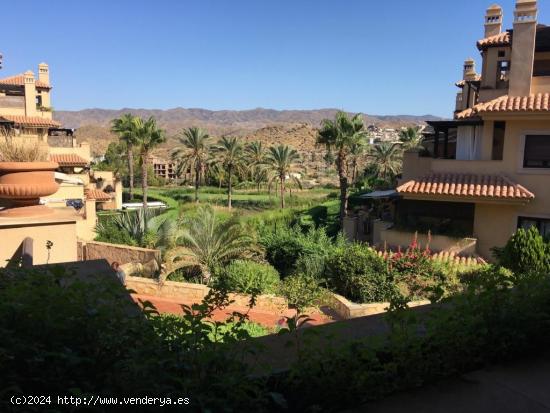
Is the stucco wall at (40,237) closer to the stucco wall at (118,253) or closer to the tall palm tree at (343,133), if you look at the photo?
the stucco wall at (118,253)

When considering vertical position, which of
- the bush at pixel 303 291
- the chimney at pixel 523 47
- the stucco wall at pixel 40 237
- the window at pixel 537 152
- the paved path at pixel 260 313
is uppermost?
the chimney at pixel 523 47

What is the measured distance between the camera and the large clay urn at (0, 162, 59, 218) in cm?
711

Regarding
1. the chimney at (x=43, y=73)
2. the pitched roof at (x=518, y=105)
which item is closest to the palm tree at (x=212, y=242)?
the pitched roof at (x=518, y=105)

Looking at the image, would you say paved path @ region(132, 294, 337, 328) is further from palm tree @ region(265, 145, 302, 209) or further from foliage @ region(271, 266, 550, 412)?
palm tree @ region(265, 145, 302, 209)

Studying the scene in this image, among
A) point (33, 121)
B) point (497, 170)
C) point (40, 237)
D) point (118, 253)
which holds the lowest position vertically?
point (118, 253)

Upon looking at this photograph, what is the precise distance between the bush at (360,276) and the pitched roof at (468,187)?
11.0 ft

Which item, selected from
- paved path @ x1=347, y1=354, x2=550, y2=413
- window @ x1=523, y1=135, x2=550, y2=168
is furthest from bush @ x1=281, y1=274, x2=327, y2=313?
paved path @ x1=347, y1=354, x2=550, y2=413

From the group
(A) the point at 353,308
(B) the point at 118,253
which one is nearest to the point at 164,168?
(B) the point at 118,253

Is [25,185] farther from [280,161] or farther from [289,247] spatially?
[280,161]

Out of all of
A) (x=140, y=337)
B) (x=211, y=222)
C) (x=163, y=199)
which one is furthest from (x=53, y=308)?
(x=163, y=199)

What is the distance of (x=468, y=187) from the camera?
16.3 metres

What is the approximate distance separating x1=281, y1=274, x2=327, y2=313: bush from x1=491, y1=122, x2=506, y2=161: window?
27.8 feet

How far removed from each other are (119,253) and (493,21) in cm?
1952

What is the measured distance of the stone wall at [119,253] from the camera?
17.0 m
